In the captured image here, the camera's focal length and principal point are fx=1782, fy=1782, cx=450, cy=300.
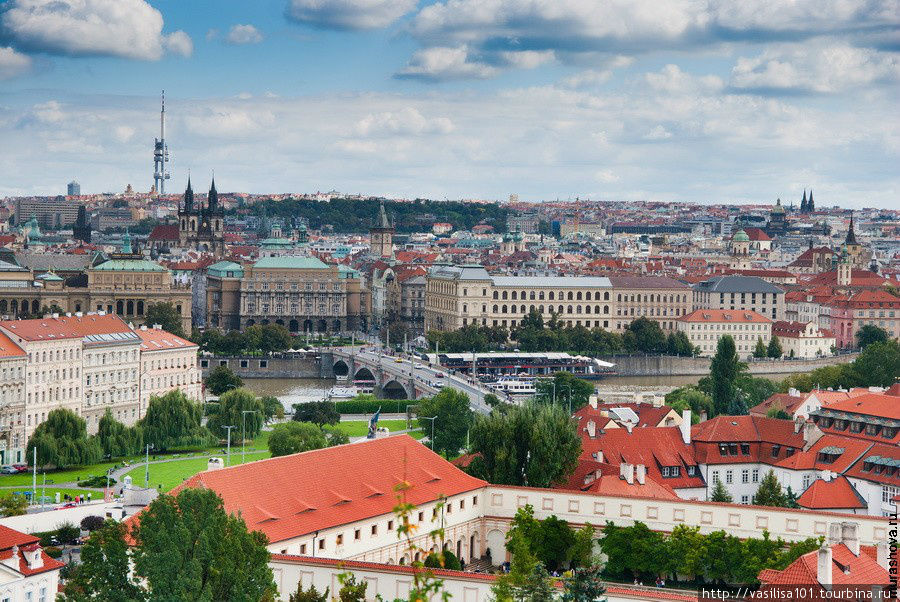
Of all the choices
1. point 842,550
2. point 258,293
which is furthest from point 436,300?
point 842,550

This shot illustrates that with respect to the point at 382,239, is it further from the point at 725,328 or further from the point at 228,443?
the point at 228,443

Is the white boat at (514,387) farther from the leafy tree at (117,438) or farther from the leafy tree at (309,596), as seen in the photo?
the leafy tree at (309,596)

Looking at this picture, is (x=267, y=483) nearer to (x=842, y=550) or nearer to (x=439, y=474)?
(x=439, y=474)

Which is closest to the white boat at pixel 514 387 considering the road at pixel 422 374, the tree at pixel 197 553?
the road at pixel 422 374

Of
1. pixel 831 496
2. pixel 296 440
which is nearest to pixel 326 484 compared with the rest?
pixel 831 496

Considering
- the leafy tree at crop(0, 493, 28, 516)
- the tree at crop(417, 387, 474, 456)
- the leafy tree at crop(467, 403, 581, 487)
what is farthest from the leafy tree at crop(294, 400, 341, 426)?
the leafy tree at crop(467, 403, 581, 487)

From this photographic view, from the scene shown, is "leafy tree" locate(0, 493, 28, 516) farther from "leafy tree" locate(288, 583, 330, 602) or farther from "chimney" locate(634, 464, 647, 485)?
"leafy tree" locate(288, 583, 330, 602)
